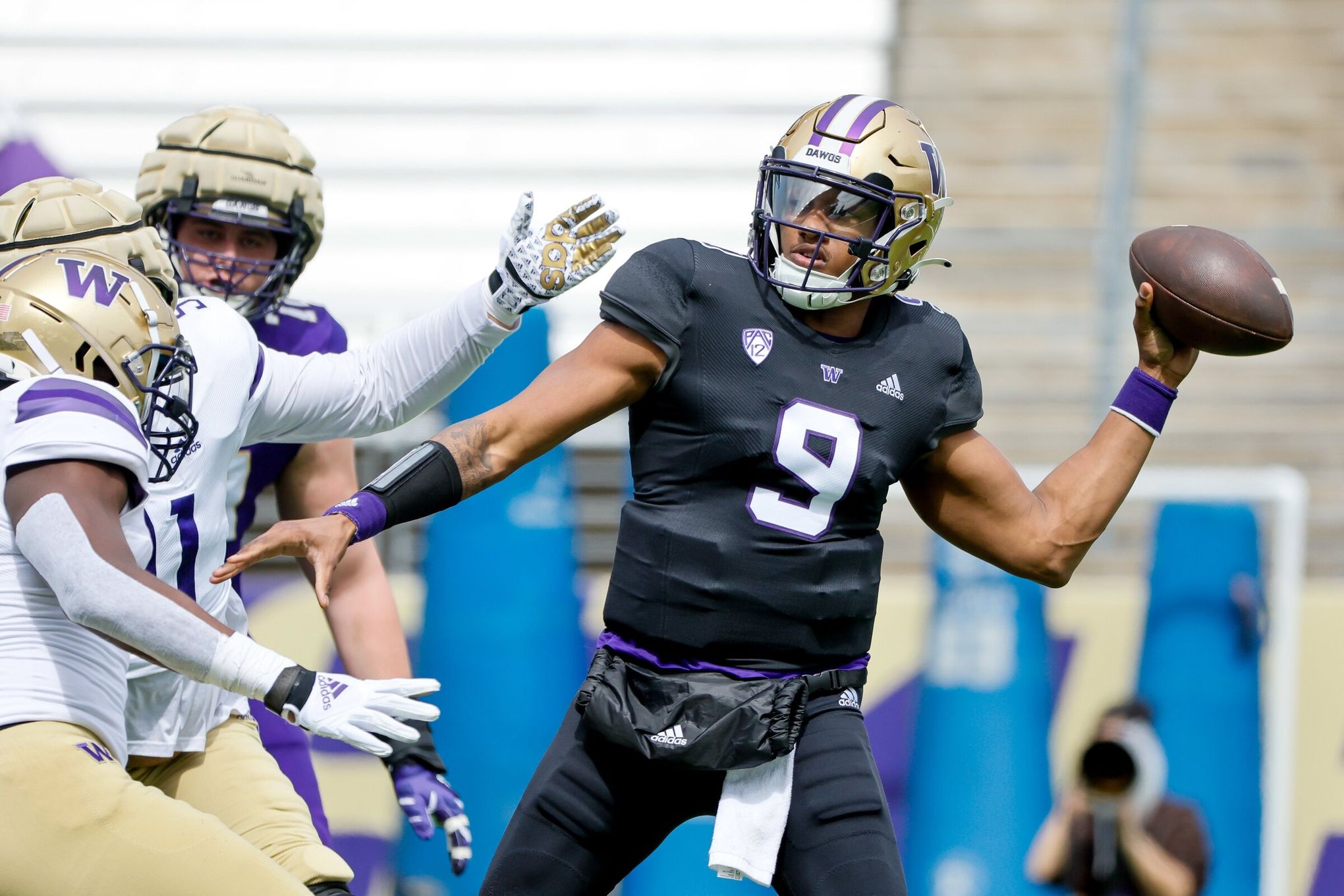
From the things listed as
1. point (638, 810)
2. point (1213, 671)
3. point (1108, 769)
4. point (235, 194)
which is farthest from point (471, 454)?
point (1213, 671)

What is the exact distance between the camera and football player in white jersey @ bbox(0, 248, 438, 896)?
6.91 ft

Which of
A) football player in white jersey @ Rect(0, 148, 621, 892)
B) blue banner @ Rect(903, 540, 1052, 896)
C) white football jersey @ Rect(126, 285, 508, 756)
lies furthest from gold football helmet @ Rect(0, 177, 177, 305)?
blue banner @ Rect(903, 540, 1052, 896)

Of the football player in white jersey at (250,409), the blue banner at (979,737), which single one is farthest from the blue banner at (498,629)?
the football player in white jersey at (250,409)

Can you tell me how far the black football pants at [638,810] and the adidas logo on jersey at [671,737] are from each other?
5 centimetres

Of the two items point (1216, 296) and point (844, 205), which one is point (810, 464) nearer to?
point (844, 205)

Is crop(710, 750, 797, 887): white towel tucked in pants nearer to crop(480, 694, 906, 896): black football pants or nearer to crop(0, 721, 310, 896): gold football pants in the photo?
crop(480, 694, 906, 896): black football pants

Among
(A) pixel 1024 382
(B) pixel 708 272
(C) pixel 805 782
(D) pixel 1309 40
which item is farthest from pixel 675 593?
(D) pixel 1309 40

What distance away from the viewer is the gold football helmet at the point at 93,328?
2318 millimetres

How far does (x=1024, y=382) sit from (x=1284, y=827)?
2.25 metres

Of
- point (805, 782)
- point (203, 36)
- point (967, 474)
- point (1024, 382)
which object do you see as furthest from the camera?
point (203, 36)

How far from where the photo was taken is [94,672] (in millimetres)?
2342

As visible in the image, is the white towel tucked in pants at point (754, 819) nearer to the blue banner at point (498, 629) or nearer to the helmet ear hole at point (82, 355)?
the helmet ear hole at point (82, 355)

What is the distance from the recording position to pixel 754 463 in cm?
268

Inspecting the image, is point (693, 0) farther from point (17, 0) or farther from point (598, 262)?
point (598, 262)
